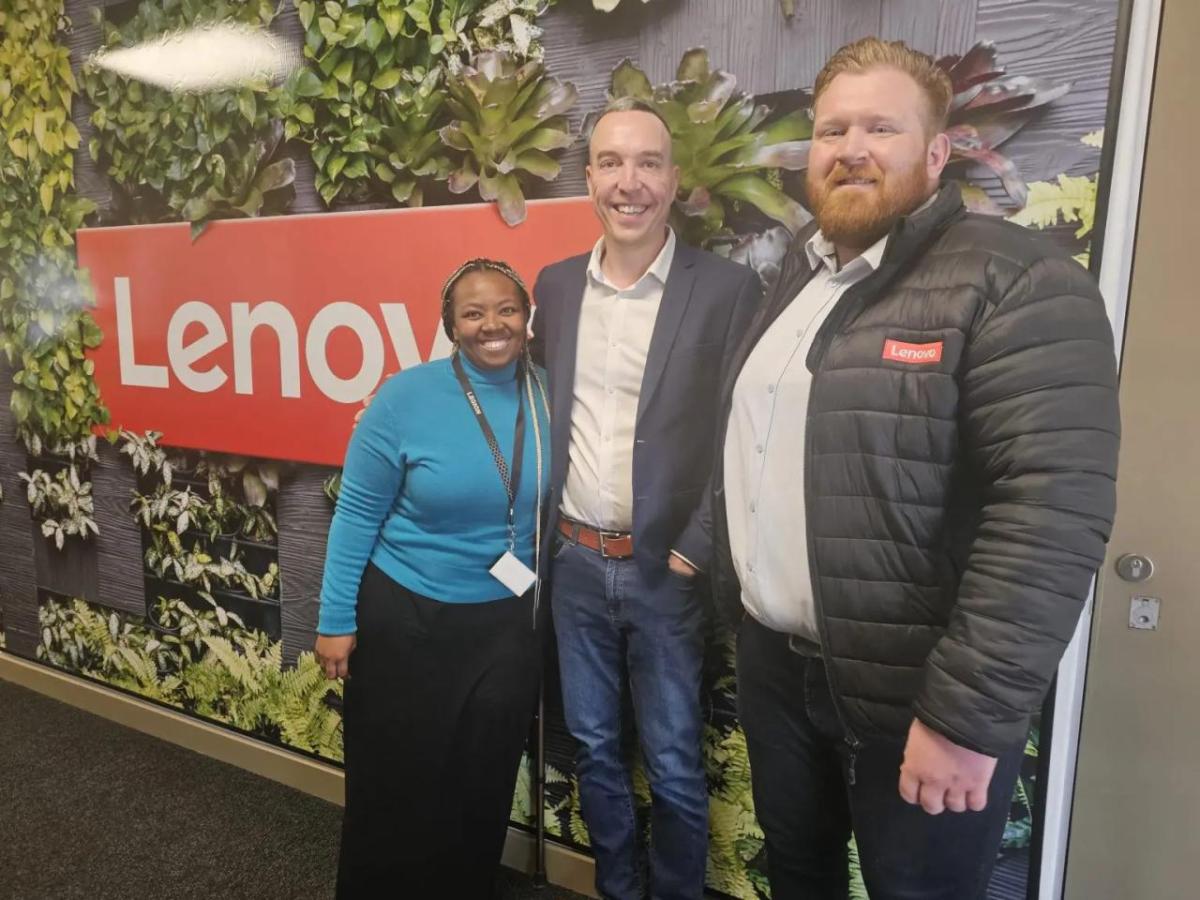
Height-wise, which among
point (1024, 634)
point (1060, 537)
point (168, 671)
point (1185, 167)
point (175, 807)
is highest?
point (1185, 167)

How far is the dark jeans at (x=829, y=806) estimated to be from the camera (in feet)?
4.01

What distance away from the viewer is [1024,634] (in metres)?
1.04

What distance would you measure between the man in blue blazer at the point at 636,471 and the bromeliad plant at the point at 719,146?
39mm

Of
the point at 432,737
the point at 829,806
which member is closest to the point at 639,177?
the point at 829,806

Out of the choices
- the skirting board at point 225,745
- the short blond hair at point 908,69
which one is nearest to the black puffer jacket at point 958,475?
the short blond hair at point 908,69

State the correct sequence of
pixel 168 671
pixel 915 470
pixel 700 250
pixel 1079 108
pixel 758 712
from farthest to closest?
pixel 168 671 < pixel 700 250 < pixel 758 712 < pixel 1079 108 < pixel 915 470

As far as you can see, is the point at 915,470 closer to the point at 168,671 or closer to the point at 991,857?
the point at 991,857

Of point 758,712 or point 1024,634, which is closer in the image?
point 1024,634

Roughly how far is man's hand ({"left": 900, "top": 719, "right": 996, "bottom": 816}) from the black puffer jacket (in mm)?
47

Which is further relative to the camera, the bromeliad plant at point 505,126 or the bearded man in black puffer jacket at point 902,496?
the bromeliad plant at point 505,126

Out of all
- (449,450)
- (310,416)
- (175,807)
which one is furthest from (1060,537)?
(175,807)

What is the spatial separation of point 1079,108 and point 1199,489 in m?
0.66

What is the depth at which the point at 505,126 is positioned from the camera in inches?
70.8

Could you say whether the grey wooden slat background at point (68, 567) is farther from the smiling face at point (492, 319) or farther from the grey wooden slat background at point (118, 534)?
the smiling face at point (492, 319)
